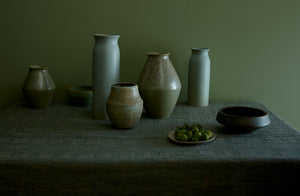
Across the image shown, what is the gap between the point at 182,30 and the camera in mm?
1445

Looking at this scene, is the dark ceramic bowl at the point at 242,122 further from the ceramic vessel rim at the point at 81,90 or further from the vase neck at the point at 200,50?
the ceramic vessel rim at the point at 81,90

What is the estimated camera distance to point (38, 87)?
1.31 metres

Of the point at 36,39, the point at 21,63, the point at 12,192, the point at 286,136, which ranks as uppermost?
the point at 36,39

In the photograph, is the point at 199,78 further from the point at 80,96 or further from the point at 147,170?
the point at 147,170

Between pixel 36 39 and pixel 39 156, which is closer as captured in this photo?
pixel 39 156

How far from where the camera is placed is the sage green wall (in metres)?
1.43

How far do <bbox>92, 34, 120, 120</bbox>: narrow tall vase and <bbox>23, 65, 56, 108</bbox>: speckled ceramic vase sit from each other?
22cm

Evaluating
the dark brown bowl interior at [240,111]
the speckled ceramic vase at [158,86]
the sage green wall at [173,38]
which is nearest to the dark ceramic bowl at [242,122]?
the dark brown bowl interior at [240,111]

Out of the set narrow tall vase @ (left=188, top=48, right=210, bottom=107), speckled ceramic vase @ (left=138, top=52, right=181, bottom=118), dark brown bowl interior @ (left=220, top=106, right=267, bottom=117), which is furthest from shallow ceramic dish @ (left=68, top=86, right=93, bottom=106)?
dark brown bowl interior @ (left=220, top=106, right=267, bottom=117)

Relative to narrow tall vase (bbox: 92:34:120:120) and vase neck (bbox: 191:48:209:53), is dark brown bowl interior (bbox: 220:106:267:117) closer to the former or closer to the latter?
vase neck (bbox: 191:48:209:53)

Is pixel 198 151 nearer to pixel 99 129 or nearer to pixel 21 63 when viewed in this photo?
pixel 99 129

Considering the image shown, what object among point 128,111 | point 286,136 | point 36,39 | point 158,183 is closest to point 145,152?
point 158,183

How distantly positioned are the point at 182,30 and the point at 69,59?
50cm

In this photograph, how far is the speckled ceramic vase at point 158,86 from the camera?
1191mm
